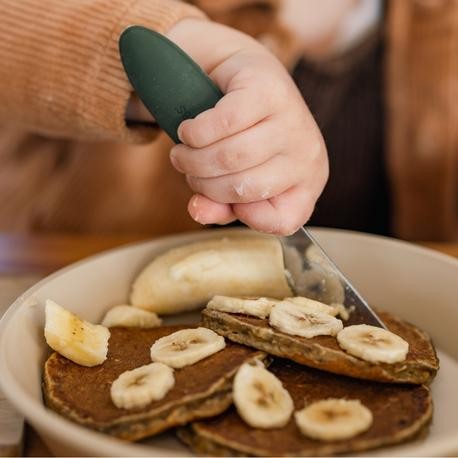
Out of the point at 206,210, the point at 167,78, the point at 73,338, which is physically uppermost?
the point at 167,78

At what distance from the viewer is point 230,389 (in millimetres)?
566

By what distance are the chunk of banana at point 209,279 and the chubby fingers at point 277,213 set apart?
0.33 ft

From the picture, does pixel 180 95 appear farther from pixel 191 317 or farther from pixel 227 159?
pixel 191 317

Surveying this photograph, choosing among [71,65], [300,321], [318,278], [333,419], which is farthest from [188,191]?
[333,419]

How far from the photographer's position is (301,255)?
76 cm

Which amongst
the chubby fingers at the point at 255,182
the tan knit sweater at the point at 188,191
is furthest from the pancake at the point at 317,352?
the tan knit sweater at the point at 188,191

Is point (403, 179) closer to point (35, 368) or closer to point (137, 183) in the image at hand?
point (137, 183)

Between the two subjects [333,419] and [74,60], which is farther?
[74,60]

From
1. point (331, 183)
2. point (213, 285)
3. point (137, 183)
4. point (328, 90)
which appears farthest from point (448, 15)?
point (213, 285)

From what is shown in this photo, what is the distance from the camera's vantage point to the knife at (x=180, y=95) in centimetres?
67

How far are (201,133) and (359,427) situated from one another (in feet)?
0.91

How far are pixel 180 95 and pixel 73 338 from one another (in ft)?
0.79

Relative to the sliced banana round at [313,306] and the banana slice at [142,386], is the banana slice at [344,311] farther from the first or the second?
the banana slice at [142,386]

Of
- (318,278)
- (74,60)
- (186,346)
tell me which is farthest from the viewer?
(74,60)
